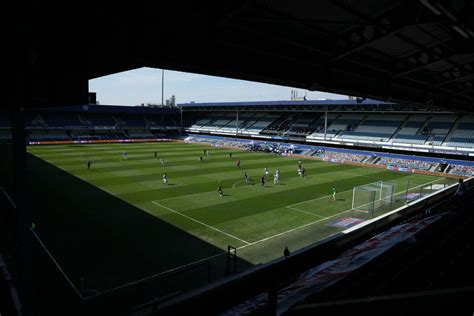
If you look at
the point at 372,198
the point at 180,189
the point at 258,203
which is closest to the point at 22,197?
the point at 258,203

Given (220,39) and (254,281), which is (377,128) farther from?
(220,39)

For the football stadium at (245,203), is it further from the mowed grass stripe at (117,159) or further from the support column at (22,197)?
the mowed grass stripe at (117,159)

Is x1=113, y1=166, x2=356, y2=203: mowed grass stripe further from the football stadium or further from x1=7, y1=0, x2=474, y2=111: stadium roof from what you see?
x1=7, y1=0, x2=474, y2=111: stadium roof

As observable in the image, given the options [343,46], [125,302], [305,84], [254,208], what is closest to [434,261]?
[343,46]

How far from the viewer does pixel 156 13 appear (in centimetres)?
530

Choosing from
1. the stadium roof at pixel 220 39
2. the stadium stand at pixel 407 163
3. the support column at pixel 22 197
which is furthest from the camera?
the stadium stand at pixel 407 163

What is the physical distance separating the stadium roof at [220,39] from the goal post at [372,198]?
14.5m

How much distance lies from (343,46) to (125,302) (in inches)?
411

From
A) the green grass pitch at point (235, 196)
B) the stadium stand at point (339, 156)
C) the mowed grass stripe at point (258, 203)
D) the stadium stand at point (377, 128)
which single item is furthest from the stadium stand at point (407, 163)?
the mowed grass stripe at point (258, 203)

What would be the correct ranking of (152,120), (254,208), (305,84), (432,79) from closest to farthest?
(305,84), (432,79), (254,208), (152,120)

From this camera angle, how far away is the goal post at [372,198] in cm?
2359

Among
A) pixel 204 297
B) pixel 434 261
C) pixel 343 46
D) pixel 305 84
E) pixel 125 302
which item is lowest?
pixel 125 302

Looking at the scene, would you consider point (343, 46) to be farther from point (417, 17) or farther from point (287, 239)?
point (287, 239)

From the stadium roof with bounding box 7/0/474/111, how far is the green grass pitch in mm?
9291
